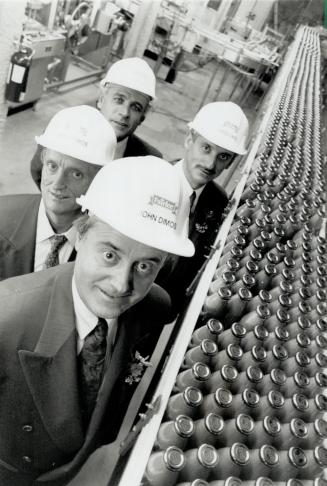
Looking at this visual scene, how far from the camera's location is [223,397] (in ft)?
4.43

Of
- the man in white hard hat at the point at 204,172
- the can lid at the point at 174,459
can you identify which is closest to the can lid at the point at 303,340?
the can lid at the point at 174,459

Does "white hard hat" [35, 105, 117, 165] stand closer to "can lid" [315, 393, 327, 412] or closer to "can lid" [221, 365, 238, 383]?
"can lid" [221, 365, 238, 383]

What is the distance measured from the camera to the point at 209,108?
2869 mm

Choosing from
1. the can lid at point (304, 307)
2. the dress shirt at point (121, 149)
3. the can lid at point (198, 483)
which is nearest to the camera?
the can lid at point (198, 483)

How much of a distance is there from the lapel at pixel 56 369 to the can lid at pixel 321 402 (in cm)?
86

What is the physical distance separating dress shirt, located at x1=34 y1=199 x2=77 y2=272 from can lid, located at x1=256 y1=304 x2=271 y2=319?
3.16 feet

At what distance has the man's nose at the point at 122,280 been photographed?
4.45 ft

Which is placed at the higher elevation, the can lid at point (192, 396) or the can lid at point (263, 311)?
the can lid at point (263, 311)

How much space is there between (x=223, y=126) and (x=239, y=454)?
2.11 metres

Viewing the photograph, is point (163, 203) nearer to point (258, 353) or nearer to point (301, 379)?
point (258, 353)

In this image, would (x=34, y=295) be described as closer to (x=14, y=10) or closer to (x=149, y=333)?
(x=149, y=333)

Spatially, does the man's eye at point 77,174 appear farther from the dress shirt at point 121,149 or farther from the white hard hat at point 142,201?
the dress shirt at point 121,149

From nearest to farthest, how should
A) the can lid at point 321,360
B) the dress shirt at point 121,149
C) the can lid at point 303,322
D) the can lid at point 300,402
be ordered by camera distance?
the can lid at point 300,402 → the can lid at point 321,360 → the can lid at point 303,322 → the dress shirt at point 121,149

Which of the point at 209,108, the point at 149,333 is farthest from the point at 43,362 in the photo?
the point at 209,108
